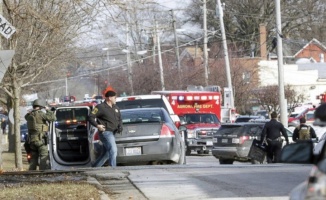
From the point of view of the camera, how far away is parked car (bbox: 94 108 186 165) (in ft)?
55.4

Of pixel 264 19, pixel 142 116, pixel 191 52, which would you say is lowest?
pixel 142 116

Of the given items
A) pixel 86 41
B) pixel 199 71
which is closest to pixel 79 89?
pixel 199 71

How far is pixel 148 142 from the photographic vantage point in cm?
1688

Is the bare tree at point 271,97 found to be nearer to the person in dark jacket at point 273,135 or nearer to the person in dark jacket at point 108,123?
the person in dark jacket at point 273,135

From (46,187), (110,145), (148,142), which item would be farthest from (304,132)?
(46,187)

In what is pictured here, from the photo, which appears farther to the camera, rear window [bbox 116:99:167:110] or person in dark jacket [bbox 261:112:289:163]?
person in dark jacket [bbox 261:112:289:163]

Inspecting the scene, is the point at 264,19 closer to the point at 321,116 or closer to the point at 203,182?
the point at 203,182

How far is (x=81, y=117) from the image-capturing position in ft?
75.1

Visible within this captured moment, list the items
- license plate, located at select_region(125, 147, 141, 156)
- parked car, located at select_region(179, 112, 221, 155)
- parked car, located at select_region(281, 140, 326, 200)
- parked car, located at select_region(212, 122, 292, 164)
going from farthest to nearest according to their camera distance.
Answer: parked car, located at select_region(179, 112, 221, 155) → parked car, located at select_region(212, 122, 292, 164) → license plate, located at select_region(125, 147, 141, 156) → parked car, located at select_region(281, 140, 326, 200)

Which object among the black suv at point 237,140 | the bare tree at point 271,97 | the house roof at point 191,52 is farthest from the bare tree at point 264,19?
the black suv at point 237,140

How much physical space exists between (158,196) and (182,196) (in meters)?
0.32

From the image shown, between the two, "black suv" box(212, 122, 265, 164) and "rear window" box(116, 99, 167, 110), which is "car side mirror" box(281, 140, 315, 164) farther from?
"black suv" box(212, 122, 265, 164)

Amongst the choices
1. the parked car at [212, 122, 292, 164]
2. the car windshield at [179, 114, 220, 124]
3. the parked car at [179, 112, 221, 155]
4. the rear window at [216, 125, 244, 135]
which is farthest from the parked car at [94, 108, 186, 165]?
the car windshield at [179, 114, 220, 124]

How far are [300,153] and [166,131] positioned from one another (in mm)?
11721
